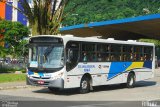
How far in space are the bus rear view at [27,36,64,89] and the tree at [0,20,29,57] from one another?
82.2 feet

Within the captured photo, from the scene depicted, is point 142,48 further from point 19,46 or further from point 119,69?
point 19,46

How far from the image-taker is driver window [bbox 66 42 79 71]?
1844cm

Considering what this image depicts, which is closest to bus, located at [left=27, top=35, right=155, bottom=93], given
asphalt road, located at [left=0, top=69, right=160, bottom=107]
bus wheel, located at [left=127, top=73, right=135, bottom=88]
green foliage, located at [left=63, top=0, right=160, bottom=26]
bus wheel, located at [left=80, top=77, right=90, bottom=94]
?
bus wheel, located at [left=80, top=77, right=90, bottom=94]

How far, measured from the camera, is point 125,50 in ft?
76.2

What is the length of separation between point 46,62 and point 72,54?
4.07 ft

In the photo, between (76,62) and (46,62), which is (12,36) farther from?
(46,62)

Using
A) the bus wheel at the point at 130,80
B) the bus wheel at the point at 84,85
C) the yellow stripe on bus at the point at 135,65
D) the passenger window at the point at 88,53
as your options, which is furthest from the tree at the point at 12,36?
the bus wheel at the point at 84,85

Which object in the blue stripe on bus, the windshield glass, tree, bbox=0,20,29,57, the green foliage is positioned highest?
the green foliage

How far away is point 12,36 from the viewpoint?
46500mm

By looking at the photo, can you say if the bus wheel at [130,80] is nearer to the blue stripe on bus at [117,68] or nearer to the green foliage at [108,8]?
the blue stripe on bus at [117,68]

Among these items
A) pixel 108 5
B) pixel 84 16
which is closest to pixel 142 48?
pixel 84 16

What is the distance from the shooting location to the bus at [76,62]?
18234mm

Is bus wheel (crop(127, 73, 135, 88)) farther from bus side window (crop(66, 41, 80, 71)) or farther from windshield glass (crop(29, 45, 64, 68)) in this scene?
windshield glass (crop(29, 45, 64, 68))

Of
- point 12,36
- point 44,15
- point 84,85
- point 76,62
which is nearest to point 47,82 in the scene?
point 76,62
